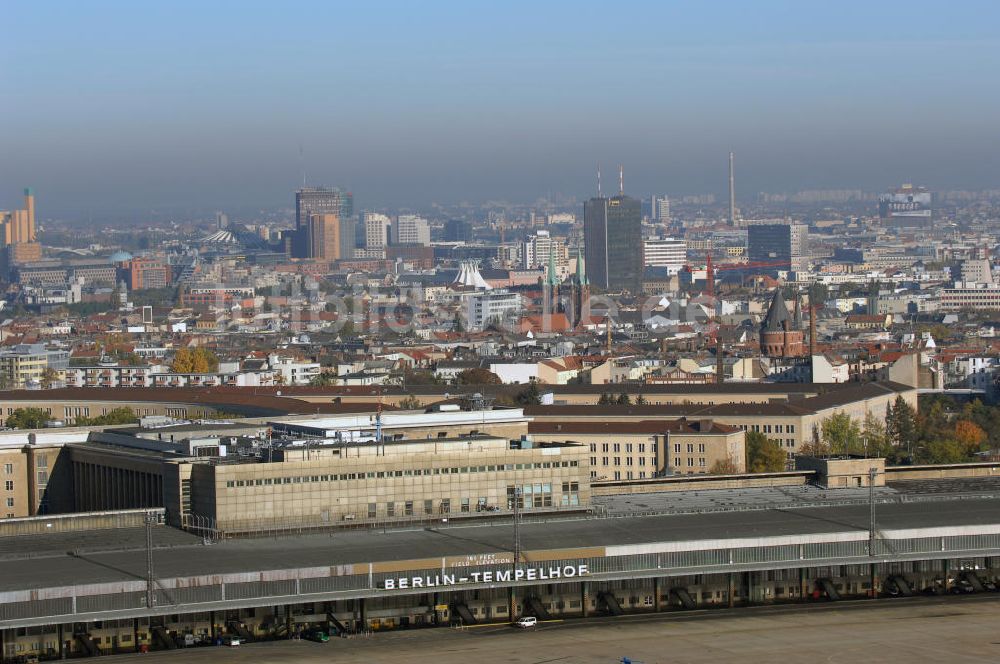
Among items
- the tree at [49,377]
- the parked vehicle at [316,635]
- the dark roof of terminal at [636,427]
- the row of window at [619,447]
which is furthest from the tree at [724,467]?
the tree at [49,377]

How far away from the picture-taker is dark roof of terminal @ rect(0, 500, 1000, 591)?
3906 centimetres

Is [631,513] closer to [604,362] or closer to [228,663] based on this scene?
[228,663]

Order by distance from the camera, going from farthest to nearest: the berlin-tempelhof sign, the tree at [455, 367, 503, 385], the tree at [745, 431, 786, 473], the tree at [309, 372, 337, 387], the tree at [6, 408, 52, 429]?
the tree at [309, 372, 337, 387], the tree at [455, 367, 503, 385], the tree at [6, 408, 52, 429], the tree at [745, 431, 786, 473], the berlin-tempelhof sign

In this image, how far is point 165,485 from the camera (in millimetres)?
45344

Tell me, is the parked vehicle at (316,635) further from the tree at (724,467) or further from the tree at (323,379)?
the tree at (323,379)

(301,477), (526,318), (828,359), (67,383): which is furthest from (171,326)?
(301,477)

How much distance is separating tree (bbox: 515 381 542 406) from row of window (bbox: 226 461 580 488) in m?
35.7

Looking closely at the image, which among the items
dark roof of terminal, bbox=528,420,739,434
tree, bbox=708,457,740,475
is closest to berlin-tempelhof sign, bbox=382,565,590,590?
tree, bbox=708,457,740,475

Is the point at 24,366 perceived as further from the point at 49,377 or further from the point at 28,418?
the point at 28,418

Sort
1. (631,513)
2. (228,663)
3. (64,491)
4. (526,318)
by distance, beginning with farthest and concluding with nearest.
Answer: (526,318) < (64,491) < (631,513) < (228,663)

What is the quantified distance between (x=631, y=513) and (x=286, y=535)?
24.5 feet

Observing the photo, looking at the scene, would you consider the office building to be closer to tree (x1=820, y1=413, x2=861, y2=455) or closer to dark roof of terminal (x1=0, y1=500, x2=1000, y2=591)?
tree (x1=820, y1=413, x2=861, y2=455)

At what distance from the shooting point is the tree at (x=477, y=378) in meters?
100

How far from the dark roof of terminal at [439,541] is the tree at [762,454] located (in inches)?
833
